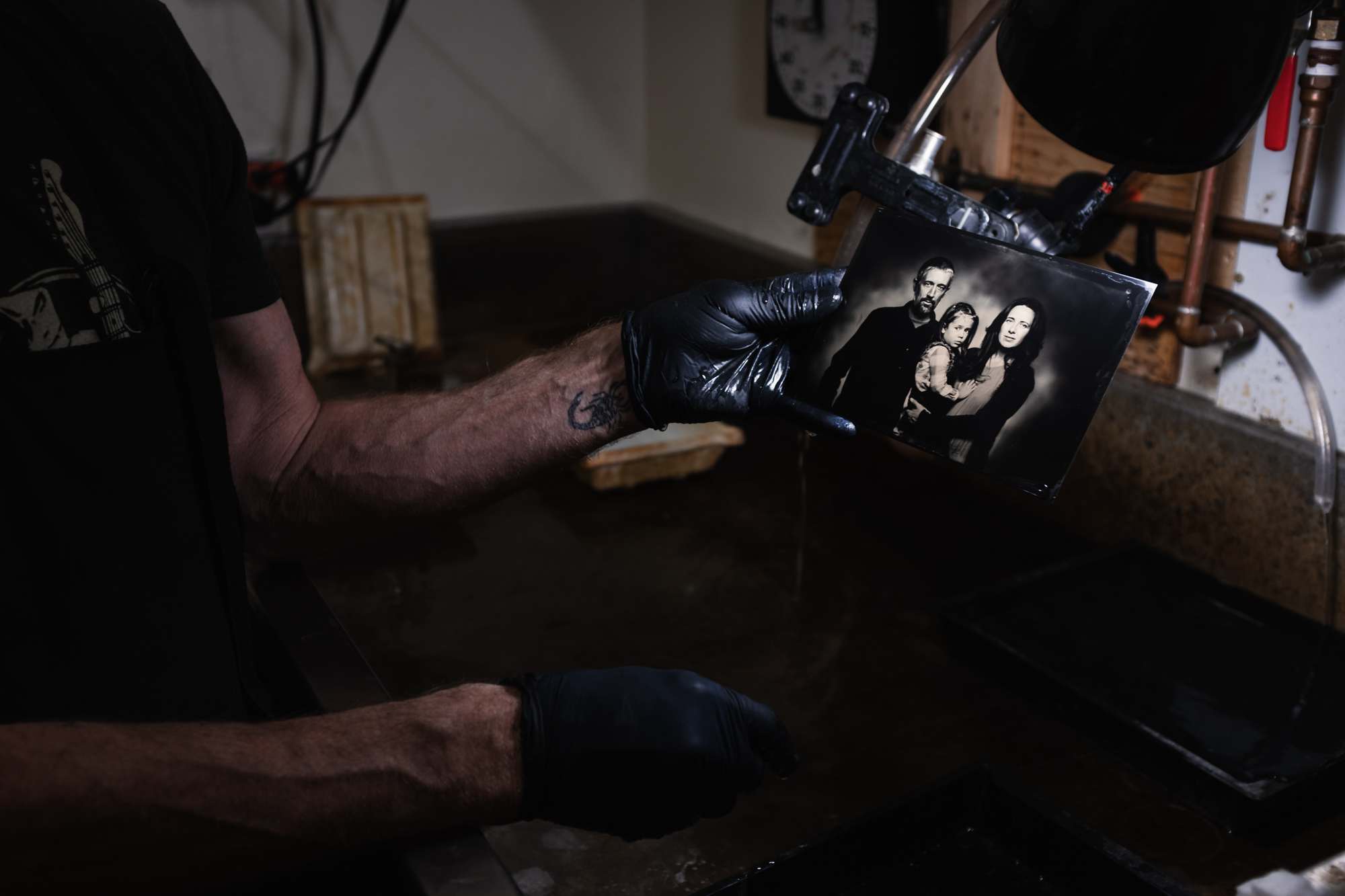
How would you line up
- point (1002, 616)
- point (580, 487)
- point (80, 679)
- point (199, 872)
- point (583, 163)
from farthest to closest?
1. point (583, 163)
2. point (580, 487)
3. point (1002, 616)
4. point (80, 679)
5. point (199, 872)

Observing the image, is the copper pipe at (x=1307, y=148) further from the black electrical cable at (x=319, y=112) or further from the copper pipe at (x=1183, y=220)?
the black electrical cable at (x=319, y=112)

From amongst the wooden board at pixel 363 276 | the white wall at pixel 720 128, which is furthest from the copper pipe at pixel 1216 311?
the wooden board at pixel 363 276

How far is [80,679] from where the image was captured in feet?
2.98

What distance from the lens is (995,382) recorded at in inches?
39.2

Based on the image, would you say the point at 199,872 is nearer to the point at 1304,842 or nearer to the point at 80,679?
the point at 80,679

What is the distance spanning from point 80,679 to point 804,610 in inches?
32.2

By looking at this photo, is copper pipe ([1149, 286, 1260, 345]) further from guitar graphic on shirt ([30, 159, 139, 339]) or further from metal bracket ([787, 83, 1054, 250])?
guitar graphic on shirt ([30, 159, 139, 339])

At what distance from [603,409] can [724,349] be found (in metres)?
0.14

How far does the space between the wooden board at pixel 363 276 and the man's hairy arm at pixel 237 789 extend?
1.57 m

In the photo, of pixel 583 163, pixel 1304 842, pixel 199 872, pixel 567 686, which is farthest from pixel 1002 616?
pixel 583 163

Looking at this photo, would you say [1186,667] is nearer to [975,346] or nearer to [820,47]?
[975,346]

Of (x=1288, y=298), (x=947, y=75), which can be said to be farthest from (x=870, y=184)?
(x=1288, y=298)

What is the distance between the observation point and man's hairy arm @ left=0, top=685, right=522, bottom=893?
0.69 metres

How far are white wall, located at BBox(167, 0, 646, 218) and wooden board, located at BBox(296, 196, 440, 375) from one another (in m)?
0.22
